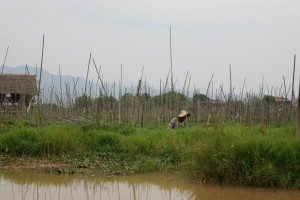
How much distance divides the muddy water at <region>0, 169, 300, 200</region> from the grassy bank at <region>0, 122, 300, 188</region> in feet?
0.79

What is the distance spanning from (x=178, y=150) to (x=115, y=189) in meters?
2.53

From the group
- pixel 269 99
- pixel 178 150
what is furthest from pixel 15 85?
pixel 178 150

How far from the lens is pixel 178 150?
8.39 metres

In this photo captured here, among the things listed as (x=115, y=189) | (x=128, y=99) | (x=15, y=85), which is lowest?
(x=115, y=189)

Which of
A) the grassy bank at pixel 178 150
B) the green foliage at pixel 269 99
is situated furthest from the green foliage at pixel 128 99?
the green foliage at pixel 269 99

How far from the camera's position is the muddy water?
5.62 m

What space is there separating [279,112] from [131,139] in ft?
28.5

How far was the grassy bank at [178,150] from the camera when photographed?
6066mm

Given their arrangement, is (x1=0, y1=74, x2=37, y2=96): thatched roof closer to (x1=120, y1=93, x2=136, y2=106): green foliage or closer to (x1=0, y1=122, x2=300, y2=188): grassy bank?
(x1=120, y1=93, x2=136, y2=106): green foliage

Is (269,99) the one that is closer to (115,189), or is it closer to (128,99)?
(128,99)

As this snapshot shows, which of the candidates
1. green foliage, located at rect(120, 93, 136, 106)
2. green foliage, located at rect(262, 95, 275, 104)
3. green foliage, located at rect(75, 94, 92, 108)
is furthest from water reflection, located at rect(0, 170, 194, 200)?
green foliage, located at rect(262, 95, 275, 104)

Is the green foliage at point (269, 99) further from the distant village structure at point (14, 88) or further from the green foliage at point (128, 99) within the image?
the distant village structure at point (14, 88)

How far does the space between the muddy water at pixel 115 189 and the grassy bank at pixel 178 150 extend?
24cm

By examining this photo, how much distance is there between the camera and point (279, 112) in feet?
52.1
